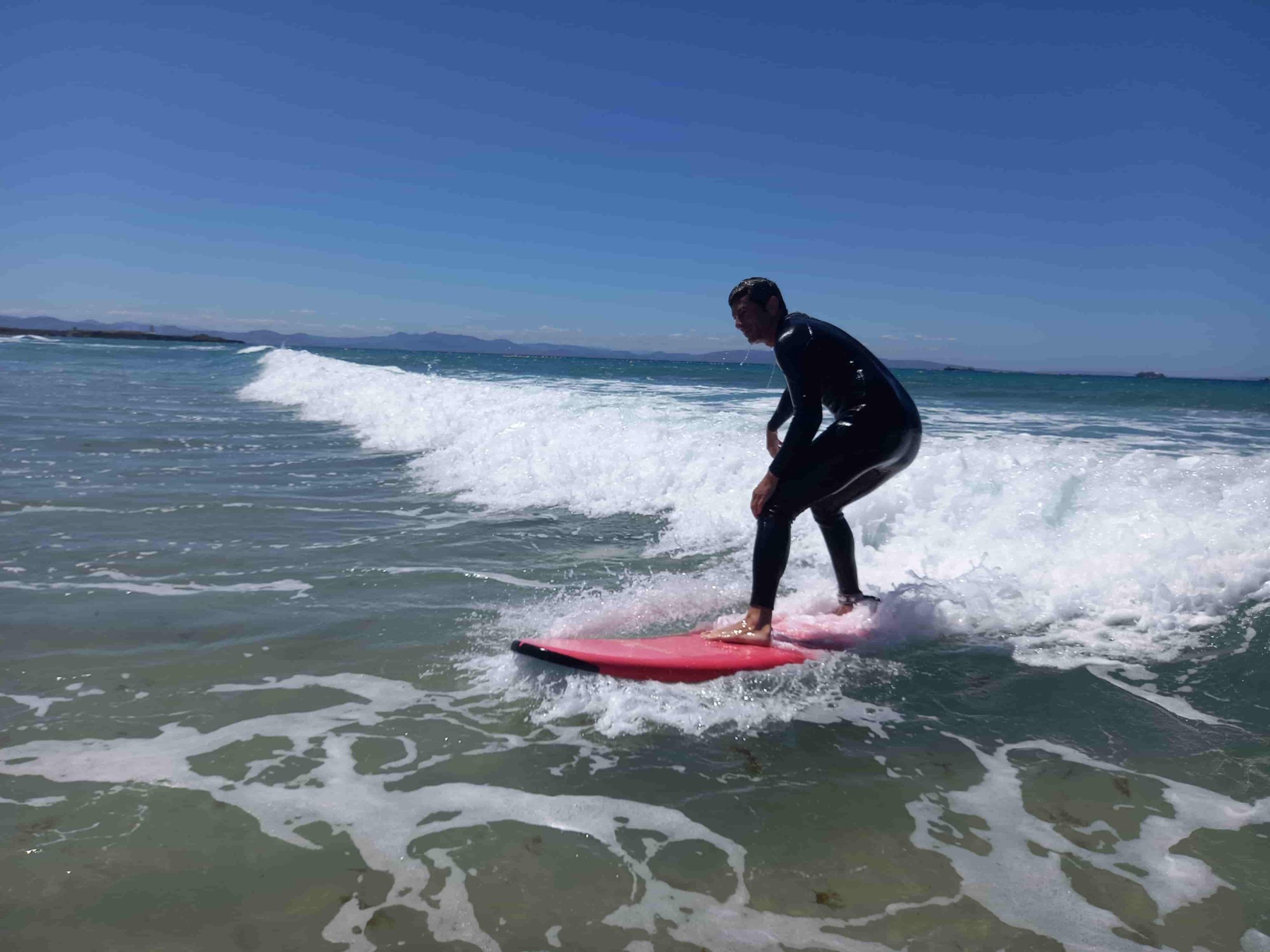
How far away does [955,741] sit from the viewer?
313 cm

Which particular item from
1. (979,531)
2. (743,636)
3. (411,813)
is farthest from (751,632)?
(979,531)

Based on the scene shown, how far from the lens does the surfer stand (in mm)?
3818

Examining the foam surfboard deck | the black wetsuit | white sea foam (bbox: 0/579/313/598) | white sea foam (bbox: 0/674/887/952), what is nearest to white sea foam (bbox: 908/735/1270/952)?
white sea foam (bbox: 0/674/887/952)

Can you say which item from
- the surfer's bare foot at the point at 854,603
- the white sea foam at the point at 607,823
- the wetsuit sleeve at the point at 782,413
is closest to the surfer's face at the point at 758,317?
the wetsuit sleeve at the point at 782,413

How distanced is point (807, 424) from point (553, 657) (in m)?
1.55

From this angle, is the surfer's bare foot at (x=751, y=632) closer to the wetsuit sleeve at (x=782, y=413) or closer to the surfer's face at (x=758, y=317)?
the wetsuit sleeve at (x=782, y=413)

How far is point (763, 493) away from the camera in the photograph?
12.8ft

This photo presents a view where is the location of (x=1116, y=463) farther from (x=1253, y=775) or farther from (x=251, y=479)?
(x=251, y=479)

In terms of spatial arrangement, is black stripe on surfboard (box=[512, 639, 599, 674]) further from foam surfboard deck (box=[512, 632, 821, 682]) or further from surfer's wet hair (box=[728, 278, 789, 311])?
surfer's wet hair (box=[728, 278, 789, 311])

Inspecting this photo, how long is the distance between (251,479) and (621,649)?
6.09m

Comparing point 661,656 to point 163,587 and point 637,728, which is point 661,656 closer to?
point 637,728

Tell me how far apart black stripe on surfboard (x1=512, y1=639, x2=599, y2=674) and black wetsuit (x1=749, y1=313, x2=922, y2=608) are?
37.0 inches

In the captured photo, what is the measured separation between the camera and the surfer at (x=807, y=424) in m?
3.82

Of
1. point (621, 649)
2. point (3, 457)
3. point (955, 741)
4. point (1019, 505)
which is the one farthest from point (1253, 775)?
point (3, 457)
